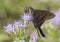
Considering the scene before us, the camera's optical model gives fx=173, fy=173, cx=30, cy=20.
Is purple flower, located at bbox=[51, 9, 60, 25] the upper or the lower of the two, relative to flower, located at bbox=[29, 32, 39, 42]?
upper

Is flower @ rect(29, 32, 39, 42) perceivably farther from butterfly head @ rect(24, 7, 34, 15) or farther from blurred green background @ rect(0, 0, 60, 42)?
butterfly head @ rect(24, 7, 34, 15)

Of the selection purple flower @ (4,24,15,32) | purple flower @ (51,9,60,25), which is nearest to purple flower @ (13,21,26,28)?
purple flower @ (4,24,15,32)

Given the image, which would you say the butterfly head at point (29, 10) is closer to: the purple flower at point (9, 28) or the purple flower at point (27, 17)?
the purple flower at point (27, 17)

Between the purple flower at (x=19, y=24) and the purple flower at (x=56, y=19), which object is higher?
the purple flower at (x=56, y=19)

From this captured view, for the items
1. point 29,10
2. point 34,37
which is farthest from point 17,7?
point 34,37

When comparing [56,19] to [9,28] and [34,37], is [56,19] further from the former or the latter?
[9,28]

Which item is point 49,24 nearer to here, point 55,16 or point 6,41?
point 55,16

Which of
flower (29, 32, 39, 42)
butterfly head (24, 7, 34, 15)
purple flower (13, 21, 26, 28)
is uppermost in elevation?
butterfly head (24, 7, 34, 15)

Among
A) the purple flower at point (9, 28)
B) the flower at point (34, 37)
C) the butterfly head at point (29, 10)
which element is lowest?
the flower at point (34, 37)

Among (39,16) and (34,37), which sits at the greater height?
(39,16)

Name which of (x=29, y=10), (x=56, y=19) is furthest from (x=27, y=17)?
(x=56, y=19)

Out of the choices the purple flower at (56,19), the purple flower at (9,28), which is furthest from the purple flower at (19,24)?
the purple flower at (56,19)

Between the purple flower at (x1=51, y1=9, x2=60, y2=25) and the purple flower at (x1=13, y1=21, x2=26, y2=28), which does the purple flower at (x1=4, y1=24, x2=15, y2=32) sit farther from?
the purple flower at (x1=51, y1=9, x2=60, y2=25)
